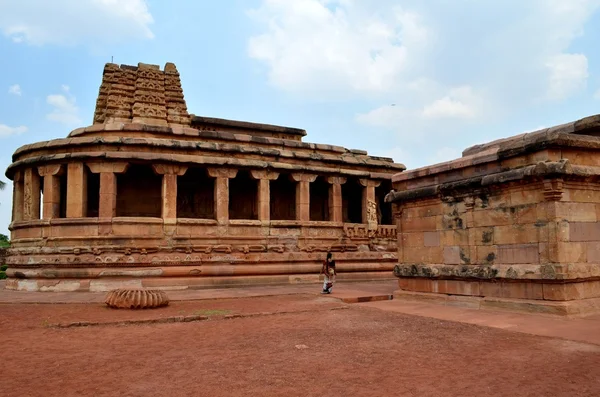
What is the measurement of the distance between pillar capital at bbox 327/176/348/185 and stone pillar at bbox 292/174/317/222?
0.85m

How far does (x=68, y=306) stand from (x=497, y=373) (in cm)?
988

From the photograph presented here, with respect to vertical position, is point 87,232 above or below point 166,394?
above

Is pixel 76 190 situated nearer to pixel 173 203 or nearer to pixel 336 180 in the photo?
pixel 173 203

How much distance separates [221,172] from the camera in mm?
17391

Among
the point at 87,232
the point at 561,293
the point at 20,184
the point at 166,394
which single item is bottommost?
the point at 166,394

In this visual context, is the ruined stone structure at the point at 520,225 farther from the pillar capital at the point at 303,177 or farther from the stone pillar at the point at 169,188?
the stone pillar at the point at 169,188

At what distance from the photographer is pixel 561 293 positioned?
868 centimetres

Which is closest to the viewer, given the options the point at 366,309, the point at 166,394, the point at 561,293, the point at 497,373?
the point at 166,394

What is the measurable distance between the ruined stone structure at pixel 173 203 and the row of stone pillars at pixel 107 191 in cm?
4

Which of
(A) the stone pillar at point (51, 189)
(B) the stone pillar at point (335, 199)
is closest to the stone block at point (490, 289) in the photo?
(B) the stone pillar at point (335, 199)

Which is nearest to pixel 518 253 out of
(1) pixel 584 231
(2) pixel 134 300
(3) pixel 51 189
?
(1) pixel 584 231

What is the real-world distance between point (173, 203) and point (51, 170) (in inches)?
164

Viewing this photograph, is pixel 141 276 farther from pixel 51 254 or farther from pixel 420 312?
pixel 420 312

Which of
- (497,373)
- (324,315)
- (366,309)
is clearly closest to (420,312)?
(366,309)
